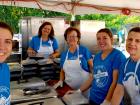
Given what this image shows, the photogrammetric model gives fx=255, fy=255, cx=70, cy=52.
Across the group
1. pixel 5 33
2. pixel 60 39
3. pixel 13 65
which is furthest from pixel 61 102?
pixel 60 39

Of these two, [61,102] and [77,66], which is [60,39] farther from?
[61,102]

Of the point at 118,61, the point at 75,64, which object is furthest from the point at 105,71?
the point at 75,64

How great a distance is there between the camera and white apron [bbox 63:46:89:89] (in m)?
2.74

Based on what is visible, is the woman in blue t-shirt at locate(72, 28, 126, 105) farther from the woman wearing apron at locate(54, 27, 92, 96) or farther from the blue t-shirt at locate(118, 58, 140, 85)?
the woman wearing apron at locate(54, 27, 92, 96)

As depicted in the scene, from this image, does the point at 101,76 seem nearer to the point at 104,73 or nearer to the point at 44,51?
the point at 104,73

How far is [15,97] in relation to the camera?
2115 mm

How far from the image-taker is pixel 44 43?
361cm

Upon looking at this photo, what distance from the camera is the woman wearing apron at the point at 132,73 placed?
1851mm

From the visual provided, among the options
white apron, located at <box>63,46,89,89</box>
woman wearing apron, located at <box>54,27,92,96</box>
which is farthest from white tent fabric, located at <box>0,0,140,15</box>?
white apron, located at <box>63,46,89,89</box>

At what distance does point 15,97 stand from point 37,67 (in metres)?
0.77

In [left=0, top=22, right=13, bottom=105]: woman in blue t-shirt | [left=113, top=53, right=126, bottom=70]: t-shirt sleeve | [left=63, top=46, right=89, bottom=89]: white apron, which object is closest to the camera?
[left=0, top=22, right=13, bottom=105]: woman in blue t-shirt

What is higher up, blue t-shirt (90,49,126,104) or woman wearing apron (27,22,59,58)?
woman wearing apron (27,22,59,58)

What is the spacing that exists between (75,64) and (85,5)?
1213 mm

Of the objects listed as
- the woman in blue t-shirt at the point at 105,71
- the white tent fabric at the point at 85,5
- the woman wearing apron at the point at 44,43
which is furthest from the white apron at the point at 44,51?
the woman in blue t-shirt at the point at 105,71
